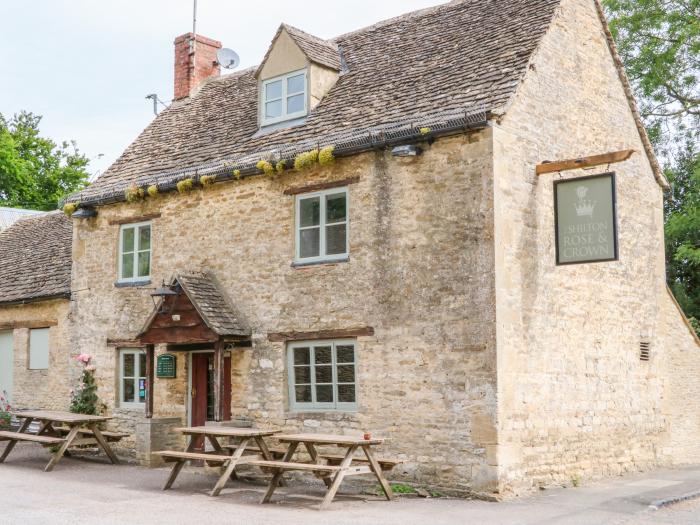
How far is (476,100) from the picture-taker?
1297 cm

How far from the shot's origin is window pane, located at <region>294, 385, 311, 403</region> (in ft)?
46.5

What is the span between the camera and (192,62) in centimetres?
2161

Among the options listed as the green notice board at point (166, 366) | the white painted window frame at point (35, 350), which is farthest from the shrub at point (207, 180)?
the white painted window frame at point (35, 350)

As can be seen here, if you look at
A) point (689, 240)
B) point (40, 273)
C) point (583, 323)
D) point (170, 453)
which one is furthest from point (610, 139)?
point (40, 273)

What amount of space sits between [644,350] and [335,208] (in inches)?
257

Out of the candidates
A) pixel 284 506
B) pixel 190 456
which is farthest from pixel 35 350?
pixel 284 506

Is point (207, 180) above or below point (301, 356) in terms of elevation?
above

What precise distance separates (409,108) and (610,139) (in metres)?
4.35

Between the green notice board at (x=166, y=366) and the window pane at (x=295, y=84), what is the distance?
18.3 feet

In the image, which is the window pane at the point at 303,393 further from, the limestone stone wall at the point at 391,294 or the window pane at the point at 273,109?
the window pane at the point at 273,109

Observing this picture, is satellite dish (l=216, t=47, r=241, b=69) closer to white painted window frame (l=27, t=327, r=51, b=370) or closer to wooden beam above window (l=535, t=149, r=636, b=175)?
white painted window frame (l=27, t=327, r=51, b=370)

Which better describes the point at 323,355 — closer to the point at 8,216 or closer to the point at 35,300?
the point at 35,300

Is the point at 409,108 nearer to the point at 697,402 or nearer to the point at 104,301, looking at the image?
the point at 104,301

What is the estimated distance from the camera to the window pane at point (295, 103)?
53.1ft
